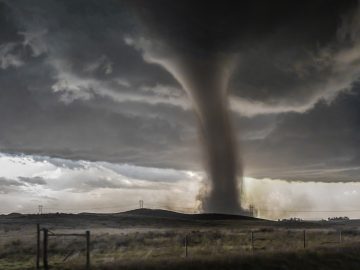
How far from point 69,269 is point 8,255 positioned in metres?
13.7

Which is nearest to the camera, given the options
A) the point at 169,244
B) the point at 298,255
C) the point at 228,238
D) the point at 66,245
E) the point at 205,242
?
the point at 298,255

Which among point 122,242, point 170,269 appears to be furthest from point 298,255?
point 122,242

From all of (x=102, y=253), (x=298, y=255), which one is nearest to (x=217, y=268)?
(x=298, y=255)

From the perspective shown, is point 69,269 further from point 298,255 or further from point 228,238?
point 228,238

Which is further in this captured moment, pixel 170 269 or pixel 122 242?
pixel 122 242

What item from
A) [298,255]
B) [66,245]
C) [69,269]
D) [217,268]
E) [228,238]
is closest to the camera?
[69,269]

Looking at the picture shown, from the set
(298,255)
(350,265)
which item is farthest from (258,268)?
(350,265)

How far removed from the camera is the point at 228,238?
177ft

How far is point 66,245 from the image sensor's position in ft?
136

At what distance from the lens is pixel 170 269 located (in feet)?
86.6

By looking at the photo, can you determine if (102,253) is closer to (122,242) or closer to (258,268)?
(122,242)

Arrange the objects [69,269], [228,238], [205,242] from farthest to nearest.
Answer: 1. [228,238]
2. [205,242]
3. [69,269]

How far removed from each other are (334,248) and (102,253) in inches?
728

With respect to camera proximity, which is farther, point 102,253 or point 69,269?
point 102,253
